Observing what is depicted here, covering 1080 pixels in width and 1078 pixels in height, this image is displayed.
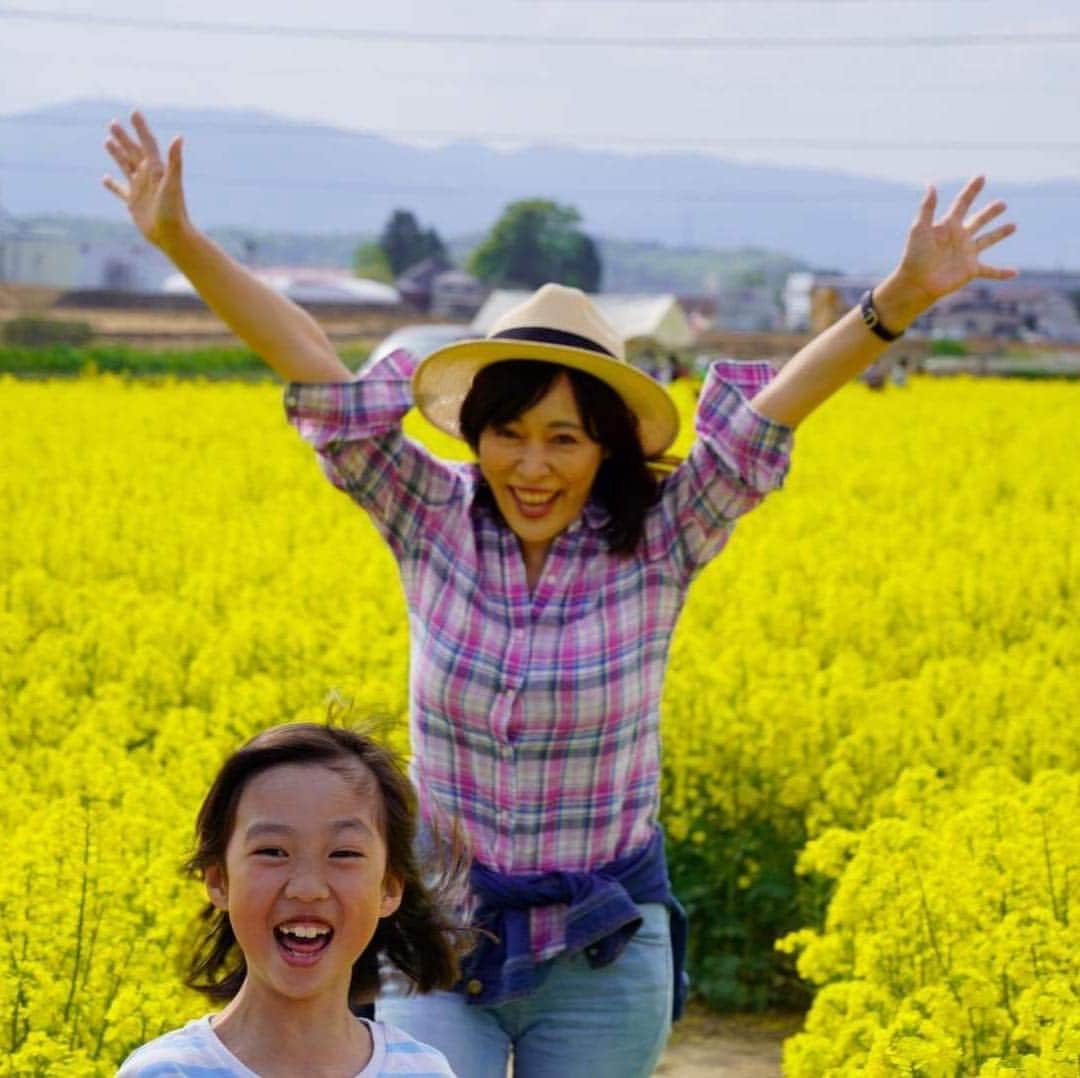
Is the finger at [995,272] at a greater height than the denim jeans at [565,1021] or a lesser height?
greater

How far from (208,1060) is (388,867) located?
0.38m

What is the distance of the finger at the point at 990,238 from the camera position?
3.74 metres

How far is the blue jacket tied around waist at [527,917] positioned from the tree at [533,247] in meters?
132

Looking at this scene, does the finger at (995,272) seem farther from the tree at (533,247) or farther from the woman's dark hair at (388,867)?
the tree at (533,247)

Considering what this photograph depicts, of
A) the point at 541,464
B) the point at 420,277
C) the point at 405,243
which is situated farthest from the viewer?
the point at 405,243

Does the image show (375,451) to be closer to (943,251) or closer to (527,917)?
(527,917)

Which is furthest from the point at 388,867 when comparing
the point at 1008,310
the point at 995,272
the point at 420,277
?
the point at 420,277

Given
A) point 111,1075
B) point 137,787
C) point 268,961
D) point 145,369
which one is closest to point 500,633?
point 111,1075

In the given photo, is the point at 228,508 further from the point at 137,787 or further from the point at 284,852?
the point at 284,852

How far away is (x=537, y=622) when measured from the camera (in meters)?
3.73

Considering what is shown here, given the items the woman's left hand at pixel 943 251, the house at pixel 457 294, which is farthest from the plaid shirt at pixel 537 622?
the house at pixel 457 294

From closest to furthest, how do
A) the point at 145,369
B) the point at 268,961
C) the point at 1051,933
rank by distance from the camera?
the point at 268,961
the point at 1051,933
the point at 145,369

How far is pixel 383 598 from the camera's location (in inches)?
355

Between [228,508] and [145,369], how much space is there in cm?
2568
